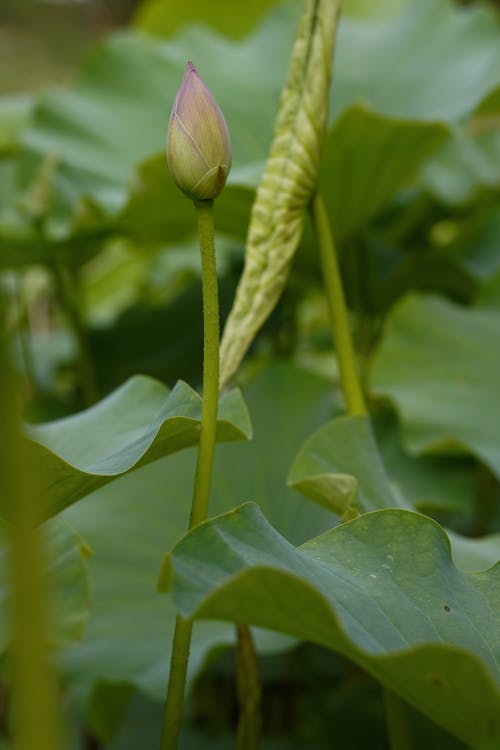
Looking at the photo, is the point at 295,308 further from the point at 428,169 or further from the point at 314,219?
the point at 314,219

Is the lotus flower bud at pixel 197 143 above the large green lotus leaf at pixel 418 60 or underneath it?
underneath

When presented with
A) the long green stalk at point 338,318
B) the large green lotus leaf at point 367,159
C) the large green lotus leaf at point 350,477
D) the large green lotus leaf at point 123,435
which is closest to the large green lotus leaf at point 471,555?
the large green lotus leaf at point 350,477

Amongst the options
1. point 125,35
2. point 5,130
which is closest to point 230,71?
point 125,35

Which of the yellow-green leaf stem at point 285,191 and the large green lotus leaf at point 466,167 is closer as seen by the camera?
the yellow-green leaf stem at point 285,191

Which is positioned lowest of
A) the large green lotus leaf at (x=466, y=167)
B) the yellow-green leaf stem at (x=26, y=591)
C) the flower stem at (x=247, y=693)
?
the flower stem at (x=247, y=693)

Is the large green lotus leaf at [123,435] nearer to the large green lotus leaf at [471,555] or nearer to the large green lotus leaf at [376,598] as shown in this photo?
the large green lotus leaf at [376,598]

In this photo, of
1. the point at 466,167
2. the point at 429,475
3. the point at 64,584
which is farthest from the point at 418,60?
the point at 64,584

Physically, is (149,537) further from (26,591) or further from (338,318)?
(26,591)

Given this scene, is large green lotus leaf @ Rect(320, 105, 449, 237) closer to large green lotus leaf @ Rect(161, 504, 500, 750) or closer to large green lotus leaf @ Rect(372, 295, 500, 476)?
large green lotus leaf @ Rect(372, 295, 500, 476)
